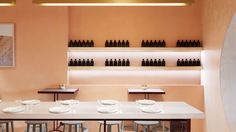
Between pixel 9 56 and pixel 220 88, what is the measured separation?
13.1 feet

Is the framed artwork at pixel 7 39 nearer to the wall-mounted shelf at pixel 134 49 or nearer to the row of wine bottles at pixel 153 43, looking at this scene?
the wall-mounted shelf at pixel 134 49

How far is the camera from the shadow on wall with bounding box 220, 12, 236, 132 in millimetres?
4297

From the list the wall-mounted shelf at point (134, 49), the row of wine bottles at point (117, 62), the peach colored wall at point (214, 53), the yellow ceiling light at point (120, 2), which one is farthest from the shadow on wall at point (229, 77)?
the row of wine bottles at point (117, 62)

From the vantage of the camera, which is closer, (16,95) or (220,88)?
(220,88)

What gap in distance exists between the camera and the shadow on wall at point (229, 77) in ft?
14.1

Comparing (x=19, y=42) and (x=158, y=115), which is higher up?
(x=19, y=42)

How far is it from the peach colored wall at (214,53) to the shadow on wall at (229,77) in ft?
0.36

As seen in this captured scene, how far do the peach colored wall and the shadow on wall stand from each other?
11cm

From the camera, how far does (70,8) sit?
5766 millimetres

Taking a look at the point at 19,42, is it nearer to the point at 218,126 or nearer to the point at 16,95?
the point at 16,95

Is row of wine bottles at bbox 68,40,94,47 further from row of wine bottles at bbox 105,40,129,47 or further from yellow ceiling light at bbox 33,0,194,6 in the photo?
yellow ceiling light at bbox 33,0,194,6

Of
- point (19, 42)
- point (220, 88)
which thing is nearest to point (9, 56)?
point (19, 42)

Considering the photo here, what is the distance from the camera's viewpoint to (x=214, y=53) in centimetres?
486

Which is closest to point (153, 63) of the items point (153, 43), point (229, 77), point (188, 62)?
point (153, 43)
